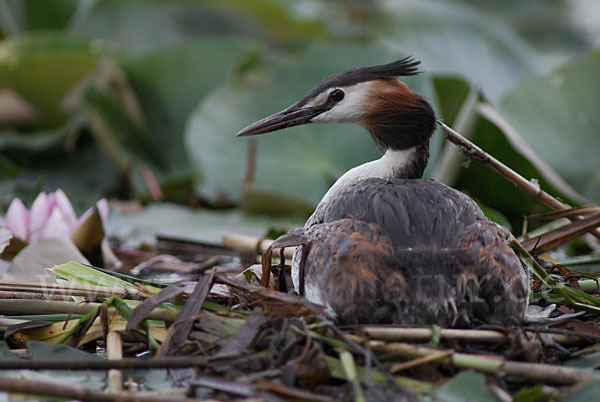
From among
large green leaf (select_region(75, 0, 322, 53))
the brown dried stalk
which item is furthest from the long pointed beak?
large green leaf (select_region(75, 0, 322, 53))

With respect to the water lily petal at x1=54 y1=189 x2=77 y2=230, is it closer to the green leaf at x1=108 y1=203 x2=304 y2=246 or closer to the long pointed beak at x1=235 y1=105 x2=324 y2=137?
the green leaf at x1=108 y1=203 x2=304 y2=246

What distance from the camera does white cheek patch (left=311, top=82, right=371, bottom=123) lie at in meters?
3.21

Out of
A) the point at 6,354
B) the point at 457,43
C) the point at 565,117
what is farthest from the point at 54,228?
the point at 457,43

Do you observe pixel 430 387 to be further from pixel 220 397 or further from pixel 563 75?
pixel 563 75

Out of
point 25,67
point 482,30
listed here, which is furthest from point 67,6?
point 482,30

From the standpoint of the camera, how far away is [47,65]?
603 cm

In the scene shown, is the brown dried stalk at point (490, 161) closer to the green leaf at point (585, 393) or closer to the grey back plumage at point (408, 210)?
the grey back plumage at point (408, 210)

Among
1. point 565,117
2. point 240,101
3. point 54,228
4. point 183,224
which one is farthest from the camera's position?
point 240,101

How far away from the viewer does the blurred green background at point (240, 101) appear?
16.4ft

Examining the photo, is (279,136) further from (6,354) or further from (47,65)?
(6,354)

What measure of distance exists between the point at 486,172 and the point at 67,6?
14.8 ft

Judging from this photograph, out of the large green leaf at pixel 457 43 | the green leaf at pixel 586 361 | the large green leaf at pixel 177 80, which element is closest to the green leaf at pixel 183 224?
the large green leaf at pixel 177 80

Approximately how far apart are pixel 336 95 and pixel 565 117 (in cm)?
237

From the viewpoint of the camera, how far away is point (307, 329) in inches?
94.9
